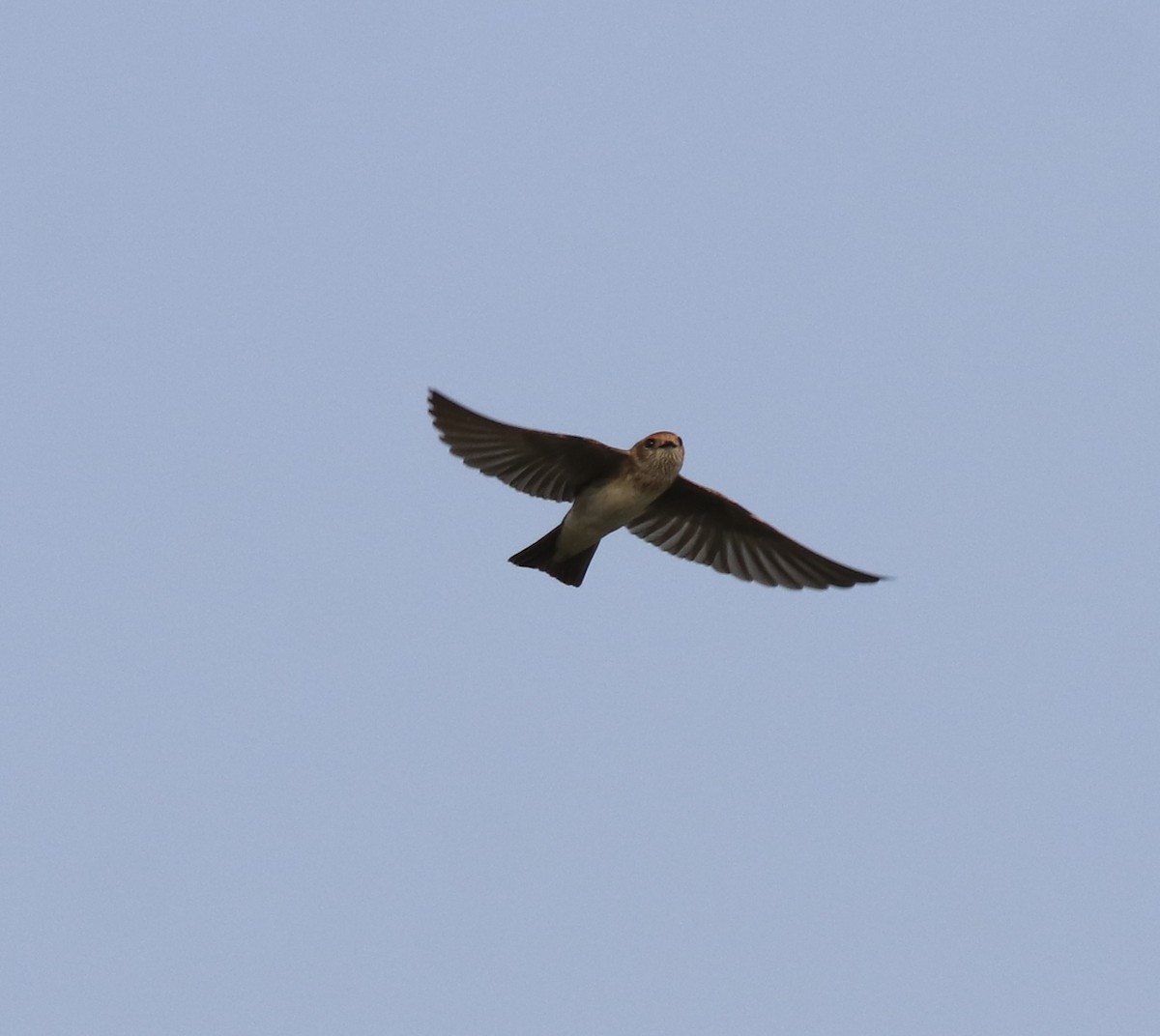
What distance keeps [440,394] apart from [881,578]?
3.87m

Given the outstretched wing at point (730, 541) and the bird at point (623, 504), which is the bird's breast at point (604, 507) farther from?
the outstretched wing at point (730, 541)

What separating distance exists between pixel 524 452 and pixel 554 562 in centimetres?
108

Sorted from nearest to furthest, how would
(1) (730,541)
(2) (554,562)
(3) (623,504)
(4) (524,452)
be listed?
1. (4) (524,452)
2. (3) (623,504)
3. (2) (554,562)
4. (1) (730,541)

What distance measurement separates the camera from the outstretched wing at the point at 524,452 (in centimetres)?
1429

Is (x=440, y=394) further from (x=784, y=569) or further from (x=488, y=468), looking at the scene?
(x=784, y=569)

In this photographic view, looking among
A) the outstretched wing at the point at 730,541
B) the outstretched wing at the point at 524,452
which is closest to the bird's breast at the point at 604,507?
the outstretched wing at the point at 524,452

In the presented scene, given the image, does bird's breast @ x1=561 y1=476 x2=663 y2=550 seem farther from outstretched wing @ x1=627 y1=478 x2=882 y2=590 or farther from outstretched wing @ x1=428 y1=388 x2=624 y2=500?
outstretched wing @ x1=627 y1=478 x2=882 y2=590

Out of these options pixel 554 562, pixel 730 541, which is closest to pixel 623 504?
pixel 554 562

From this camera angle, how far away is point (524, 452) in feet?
48.3

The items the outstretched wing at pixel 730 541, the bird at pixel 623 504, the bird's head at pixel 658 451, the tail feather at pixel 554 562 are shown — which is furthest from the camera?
the outstretched wing at pixel 730 541

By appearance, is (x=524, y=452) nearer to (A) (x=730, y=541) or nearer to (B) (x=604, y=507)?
(B) (x=604, y=507)

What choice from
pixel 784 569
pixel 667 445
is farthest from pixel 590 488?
pixel 784 569

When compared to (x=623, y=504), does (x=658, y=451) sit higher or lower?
higher

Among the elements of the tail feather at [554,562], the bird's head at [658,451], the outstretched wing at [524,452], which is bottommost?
the tail feather at [554,562]
